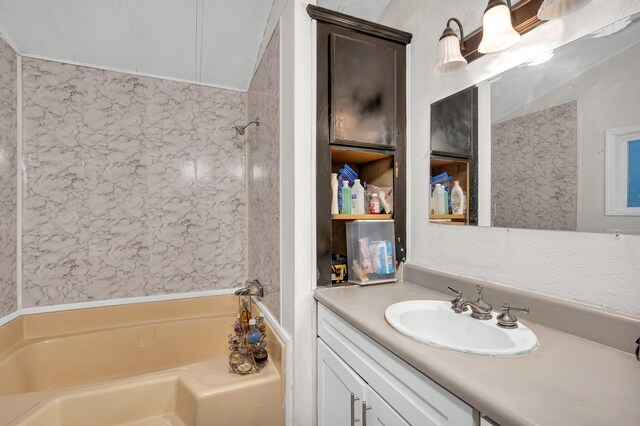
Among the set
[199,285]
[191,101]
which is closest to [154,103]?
[191,101]

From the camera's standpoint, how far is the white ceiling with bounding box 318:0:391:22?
156 cm

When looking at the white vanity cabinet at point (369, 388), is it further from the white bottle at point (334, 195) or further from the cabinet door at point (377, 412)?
the white bottle at point (334, 195)

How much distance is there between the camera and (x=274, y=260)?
1671 millimetres

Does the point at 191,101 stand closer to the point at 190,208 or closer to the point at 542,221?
the point at 190,208

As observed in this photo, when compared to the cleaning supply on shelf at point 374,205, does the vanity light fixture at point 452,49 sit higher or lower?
higher

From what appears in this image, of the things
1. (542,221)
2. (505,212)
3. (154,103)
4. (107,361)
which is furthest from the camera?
(154,103)

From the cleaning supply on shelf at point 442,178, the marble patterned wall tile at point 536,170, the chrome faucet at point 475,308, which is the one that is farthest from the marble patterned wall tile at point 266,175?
the marble patterned wall tile at point 536,170

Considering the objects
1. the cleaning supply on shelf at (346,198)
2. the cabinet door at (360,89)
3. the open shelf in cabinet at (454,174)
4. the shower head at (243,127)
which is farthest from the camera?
the shower head at (243,127)

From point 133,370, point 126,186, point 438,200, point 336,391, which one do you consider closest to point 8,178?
point 126,186

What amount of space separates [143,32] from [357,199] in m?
1.59

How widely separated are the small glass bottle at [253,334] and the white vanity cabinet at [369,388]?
40 centimetres

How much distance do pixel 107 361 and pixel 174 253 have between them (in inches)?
31.5

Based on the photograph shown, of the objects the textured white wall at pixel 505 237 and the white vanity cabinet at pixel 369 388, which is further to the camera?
the textured white wall at pixel 505 237

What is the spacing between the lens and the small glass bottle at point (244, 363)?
1464 millimetres
